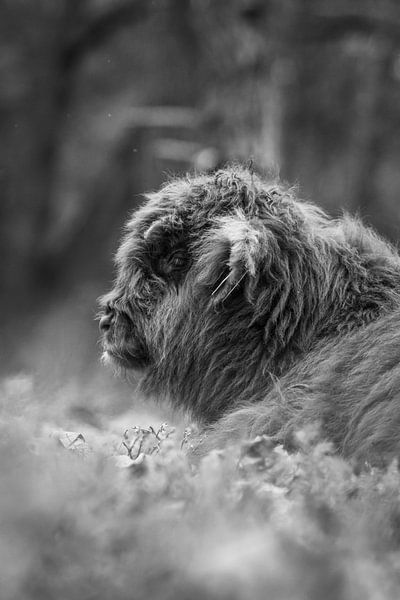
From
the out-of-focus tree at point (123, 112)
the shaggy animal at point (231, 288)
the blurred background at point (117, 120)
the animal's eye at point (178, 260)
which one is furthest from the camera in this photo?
the out-of-focus tree at point (123, 112)

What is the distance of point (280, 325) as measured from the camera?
5.46m

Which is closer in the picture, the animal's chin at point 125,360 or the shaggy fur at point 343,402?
the shaggy fur at point 343,402

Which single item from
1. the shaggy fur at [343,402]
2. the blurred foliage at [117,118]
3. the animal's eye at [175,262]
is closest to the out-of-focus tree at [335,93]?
the blurred foliage at [117,118]

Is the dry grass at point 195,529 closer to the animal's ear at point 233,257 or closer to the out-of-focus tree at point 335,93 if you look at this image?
the animal's ear at point 233,257

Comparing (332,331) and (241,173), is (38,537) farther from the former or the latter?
(241,173)

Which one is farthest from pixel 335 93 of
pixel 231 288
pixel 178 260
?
pixel 231 288

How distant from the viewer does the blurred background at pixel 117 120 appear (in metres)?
18.1

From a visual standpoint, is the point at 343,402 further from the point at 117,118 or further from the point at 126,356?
the point at 117,118

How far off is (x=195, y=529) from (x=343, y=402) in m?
1.88

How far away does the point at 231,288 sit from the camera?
544 cm

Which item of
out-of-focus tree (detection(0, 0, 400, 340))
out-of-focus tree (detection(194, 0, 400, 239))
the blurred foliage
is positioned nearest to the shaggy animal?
out-of-focus tree (detection(194, 0, 400, 239))

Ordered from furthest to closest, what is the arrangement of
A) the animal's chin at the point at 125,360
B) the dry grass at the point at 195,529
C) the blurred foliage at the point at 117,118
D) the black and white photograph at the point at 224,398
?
the blurred foliage at the point at 117,118 < the animal's chin at the point at 125,360 < the black and white photograph at the point at 224,398 < the dry grass at the point at 195,529

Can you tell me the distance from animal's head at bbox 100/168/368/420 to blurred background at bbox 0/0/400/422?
10102 millimetres

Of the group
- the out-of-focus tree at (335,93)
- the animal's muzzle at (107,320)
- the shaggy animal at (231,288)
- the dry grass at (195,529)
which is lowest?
the dry grass at (195,529)
